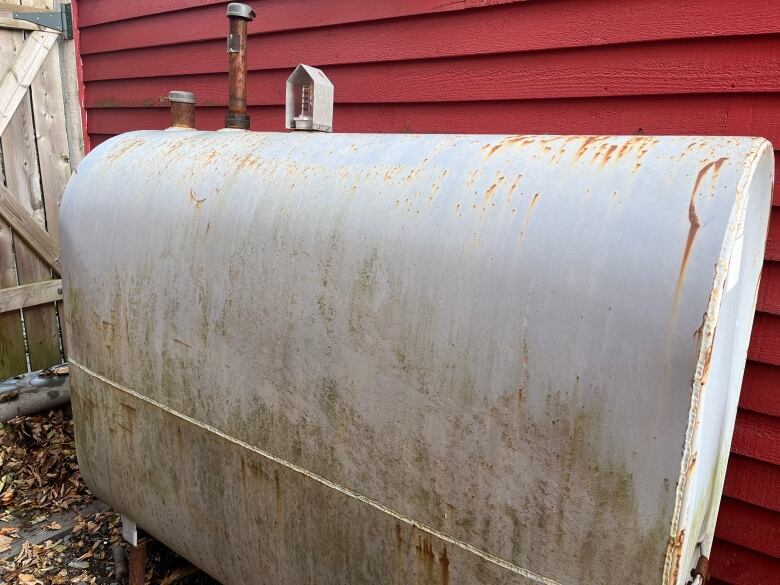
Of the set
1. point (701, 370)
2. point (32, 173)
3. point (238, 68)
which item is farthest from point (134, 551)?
point (32, 173)

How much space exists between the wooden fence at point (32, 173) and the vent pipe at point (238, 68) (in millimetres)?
2611

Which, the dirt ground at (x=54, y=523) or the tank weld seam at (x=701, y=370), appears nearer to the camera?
the tank weld seam at (x=701, y=370)

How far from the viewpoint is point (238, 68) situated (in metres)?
2.06

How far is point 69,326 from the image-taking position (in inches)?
84.7

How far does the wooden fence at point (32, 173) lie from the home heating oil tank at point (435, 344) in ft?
8.13

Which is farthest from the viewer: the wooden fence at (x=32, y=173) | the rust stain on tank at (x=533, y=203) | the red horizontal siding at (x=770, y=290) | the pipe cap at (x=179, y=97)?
the wooden fence at (x=32, y=173)

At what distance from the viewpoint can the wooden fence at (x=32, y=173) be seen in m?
3.83

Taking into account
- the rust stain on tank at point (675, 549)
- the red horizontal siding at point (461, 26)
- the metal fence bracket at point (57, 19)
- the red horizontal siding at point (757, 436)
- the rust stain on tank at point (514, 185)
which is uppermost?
the metal fence bracket at point (57, 19)

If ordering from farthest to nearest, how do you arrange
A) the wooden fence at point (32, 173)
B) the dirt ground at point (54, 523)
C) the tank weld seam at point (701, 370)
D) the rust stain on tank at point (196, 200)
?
the wooden fence at point (32, 173) → the dirt ground at point (54, 523) → the rust stain on tank at point (196, 200) → the tank weld seam at point (701, 370)

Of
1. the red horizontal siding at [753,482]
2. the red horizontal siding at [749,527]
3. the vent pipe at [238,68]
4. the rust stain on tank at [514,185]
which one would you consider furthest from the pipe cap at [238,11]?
the red horizontal siding at [749,527]

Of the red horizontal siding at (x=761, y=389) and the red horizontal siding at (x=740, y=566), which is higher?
the red horizontal siding at (x=761, y=389)

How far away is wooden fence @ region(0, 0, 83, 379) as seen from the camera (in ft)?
12.6

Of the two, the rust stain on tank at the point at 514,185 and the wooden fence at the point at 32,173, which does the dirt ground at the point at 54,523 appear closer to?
the wooden fence at the point at 32,173

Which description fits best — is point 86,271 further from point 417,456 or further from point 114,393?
point 417,456
